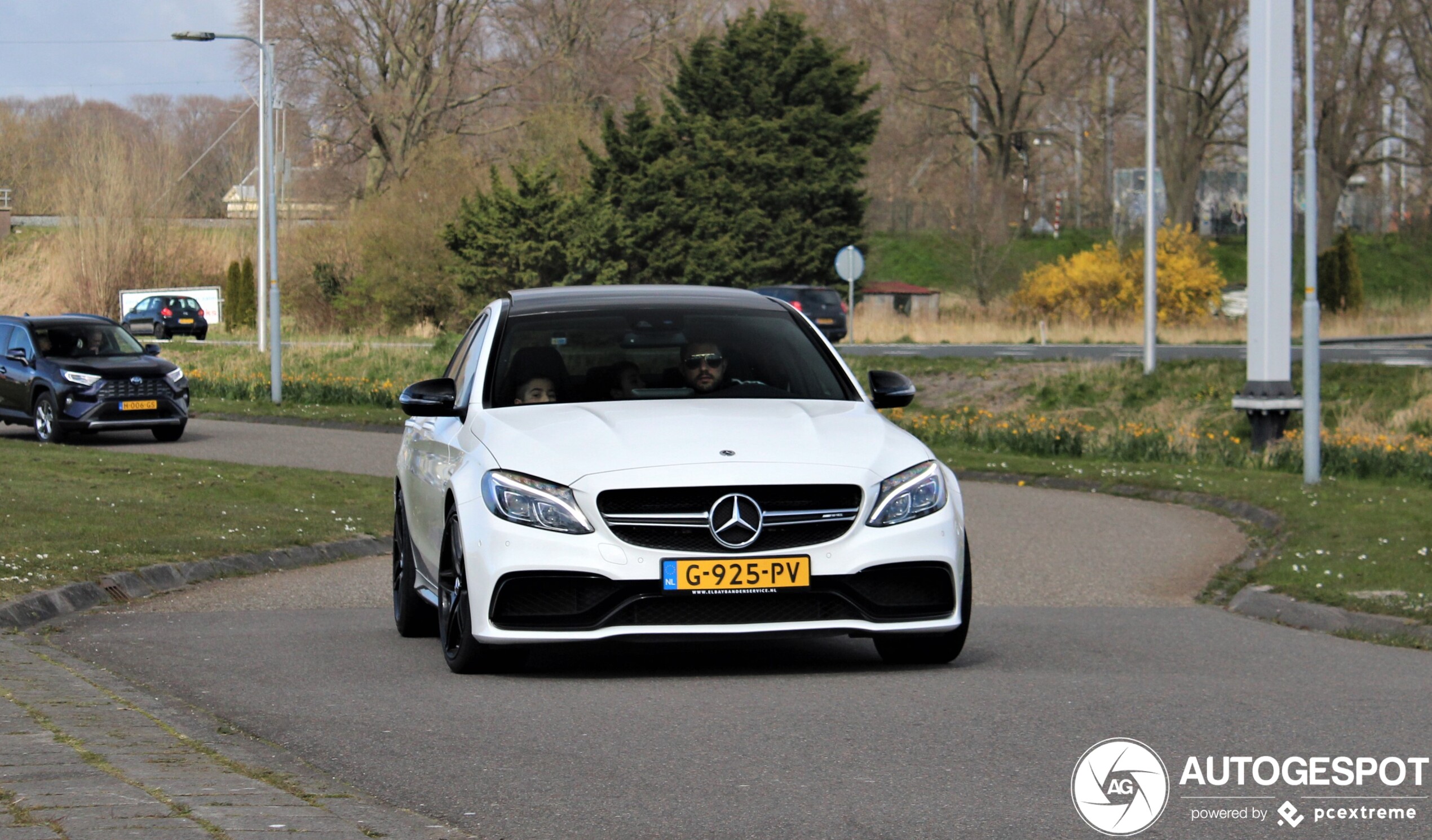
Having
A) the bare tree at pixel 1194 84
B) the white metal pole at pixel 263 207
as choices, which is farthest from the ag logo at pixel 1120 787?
the bare tree at pixel 1194 84

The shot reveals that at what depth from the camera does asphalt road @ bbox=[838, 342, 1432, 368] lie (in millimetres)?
32812

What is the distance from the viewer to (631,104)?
234 feet

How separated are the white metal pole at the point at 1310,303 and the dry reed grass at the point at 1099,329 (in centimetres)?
2753

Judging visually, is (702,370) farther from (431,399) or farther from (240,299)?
(240,299)

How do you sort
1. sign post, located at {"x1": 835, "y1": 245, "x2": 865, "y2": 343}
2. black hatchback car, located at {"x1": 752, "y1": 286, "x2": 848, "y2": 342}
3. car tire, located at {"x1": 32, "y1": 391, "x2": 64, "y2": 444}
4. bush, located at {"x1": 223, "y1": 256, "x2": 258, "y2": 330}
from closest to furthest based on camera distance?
car tire, located at {"x1": 32, "y1": 391, "x2": 64, "y2": 444}, sign post, located at {"x1": 835, "y1": 245, "x2": 865, "y2": 343}, black hatchback car, located at {"x1": 752, "y1": 286, "x2": 848, "y2": 342}, bush, located at {"x1": 223, "y1": 256, "x2": 258, "y2": 330}

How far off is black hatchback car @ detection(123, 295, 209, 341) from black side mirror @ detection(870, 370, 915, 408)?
55.3m

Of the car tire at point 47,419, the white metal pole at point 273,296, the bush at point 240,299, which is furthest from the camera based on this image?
the bush at point 240,299

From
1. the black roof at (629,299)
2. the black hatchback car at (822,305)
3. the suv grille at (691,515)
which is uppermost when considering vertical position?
the black hatchback car at (822,305)

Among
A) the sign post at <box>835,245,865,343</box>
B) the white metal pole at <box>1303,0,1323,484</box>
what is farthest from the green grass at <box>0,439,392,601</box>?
the sign post at <box>835,245,865,343</box>

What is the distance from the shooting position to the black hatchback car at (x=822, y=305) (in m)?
51.3

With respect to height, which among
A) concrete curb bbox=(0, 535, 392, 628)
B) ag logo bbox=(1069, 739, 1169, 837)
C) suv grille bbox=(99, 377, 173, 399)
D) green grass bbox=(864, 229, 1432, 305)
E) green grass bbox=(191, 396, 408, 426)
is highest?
green grass bbox=(864, 229, 1432, 305)

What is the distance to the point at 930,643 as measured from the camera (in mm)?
8141

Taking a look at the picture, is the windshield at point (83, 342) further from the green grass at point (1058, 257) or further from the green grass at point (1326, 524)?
the green grass at point (1058, 257)

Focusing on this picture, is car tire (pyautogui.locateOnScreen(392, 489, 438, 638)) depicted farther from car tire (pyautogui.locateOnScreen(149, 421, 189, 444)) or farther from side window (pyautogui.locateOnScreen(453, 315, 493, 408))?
car tire (pyautogui.locateOnScreen(149, 421, 189, 444))
